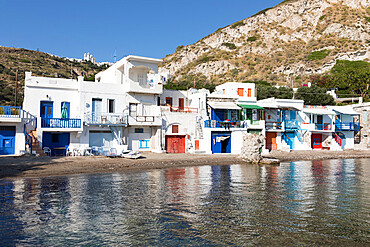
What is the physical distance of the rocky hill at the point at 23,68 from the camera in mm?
52338

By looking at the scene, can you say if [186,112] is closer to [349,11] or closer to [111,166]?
[111,166]

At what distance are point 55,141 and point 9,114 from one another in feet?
16.1

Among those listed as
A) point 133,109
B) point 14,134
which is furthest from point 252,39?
point 14,134

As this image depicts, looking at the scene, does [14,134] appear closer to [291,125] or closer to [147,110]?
[147,110]

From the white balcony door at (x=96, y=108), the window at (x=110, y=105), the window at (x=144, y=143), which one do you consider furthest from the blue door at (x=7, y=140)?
the window at (x=144, y=143)

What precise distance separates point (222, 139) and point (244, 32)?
330ft

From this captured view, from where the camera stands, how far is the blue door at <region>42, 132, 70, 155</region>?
28797mm

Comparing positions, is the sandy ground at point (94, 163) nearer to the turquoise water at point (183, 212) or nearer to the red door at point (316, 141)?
the turquoise water at point (183, 212)

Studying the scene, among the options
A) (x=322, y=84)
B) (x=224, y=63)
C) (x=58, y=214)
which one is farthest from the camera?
(x=224, y=63)

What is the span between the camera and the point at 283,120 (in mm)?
41906

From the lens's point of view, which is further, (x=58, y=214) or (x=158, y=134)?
(x=158, y=134)

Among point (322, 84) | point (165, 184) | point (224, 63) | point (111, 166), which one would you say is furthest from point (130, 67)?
point (224, 63)

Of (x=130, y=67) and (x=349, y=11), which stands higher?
(x=349, y=11)

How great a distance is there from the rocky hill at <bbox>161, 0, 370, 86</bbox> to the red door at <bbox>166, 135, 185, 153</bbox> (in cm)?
5915
